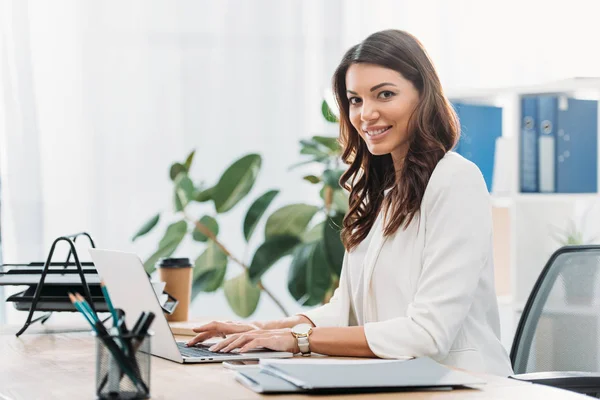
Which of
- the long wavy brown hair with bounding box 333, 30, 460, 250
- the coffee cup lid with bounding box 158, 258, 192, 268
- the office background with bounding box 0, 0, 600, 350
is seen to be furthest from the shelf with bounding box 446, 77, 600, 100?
the coffee cup lid with bounding box 158, 258, 192, 268

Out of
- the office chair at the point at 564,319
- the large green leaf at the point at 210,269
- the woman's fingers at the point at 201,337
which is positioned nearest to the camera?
the woman's fingers at the point at 201,337

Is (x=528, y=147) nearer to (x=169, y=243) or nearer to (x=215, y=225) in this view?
(x=215, y=225)

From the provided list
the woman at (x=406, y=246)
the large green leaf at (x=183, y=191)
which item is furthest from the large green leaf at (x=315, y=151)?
the woman at (x=406, y=246)

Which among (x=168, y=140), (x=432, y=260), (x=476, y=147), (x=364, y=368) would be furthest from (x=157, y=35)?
(x=364, y=368)

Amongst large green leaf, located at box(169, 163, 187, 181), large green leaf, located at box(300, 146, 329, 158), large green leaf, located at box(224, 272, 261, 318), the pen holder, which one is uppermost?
large green leaf, located at box(300, 146, 329, 158)

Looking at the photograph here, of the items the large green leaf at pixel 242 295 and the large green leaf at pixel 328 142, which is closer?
the large green leaf at pixel 328 142

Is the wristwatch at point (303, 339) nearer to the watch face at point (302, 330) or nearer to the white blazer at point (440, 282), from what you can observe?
the watch face at point (302, 330)

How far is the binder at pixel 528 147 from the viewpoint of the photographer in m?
2.90

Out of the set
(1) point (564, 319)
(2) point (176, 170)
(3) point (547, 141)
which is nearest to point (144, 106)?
(2) point (176, 170)

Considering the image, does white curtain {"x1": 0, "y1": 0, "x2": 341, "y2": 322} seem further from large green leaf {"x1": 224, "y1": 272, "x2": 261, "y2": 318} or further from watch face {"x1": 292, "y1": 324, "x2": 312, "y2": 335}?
watch face {"x1": 292, "y1": 324, "x2": 312, "y2": 335}

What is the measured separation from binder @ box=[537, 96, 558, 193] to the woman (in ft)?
3.82

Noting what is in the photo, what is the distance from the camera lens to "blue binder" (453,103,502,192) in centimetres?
308

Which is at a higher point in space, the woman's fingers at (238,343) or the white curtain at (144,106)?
the white curtain at (144,106)

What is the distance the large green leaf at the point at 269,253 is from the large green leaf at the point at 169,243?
0.29 m
